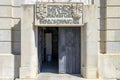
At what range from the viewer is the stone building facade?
43.3 feet

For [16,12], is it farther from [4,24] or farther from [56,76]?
[56,76]

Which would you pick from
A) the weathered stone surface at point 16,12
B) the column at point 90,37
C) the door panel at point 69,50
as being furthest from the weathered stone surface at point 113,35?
the weathered stone surface at point 16,12

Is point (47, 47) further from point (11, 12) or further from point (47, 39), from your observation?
point (11, 12)

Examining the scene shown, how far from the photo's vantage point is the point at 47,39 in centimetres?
2312

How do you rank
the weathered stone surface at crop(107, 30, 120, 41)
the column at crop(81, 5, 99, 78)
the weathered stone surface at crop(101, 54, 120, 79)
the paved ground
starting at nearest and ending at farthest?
the paved ground < the column at crop(81, 5, 99, 78) < the weathered stone surface at crop(101, 54, 120, 79) < the weathered stone surface at crop(107, 30, 120, 41)

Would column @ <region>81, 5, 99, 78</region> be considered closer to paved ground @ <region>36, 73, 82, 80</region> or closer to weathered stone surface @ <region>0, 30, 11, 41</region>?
paved ground @ <region>36, 73, 82, 80</region>

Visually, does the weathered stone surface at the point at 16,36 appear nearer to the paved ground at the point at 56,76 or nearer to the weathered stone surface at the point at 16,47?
the weathered stone surface at the point at 16,47

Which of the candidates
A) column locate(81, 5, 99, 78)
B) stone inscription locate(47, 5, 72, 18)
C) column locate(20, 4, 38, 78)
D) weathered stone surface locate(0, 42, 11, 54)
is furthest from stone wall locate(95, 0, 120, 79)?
weathered stone surface locate(0, 42, 11, 54)

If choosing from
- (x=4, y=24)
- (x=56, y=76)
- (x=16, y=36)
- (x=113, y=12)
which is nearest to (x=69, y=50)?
(x=56, y=76)

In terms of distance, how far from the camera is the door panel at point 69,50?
1446 centimetres

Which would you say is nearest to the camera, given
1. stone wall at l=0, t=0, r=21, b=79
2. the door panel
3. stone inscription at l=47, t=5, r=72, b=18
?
stone inscription at l=47, t=5, r=72, b=18

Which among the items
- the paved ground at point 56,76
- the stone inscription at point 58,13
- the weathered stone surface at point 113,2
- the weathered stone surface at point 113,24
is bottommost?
the paved ground at point 56,76

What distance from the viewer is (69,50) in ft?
47.6

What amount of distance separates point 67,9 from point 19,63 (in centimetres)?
401
